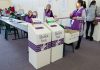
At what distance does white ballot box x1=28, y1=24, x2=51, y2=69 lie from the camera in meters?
2.90

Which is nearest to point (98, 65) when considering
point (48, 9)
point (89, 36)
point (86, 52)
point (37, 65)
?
point (86, 52)

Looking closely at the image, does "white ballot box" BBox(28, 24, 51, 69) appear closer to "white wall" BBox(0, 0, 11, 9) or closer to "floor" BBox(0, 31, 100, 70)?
"floor" BBox(0, 31, 100, 70)

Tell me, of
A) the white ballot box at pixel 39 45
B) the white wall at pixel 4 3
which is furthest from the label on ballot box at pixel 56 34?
the white wall at pixel 4 3

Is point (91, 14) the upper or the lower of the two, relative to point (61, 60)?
upper

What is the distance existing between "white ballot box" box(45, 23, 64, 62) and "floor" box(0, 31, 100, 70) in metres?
0.16

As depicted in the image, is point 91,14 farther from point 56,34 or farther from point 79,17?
point 56,34

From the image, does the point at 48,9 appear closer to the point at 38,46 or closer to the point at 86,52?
the point at 86,52

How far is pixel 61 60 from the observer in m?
3.46

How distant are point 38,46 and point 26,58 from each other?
81cm

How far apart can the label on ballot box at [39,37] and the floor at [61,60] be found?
1.54ft

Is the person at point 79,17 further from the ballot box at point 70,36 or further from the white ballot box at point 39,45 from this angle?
the white ballot box at point 39,45

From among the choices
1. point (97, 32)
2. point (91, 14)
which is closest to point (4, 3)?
point (91, 14)

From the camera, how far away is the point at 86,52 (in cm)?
404

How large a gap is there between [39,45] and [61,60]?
2.75 feet
